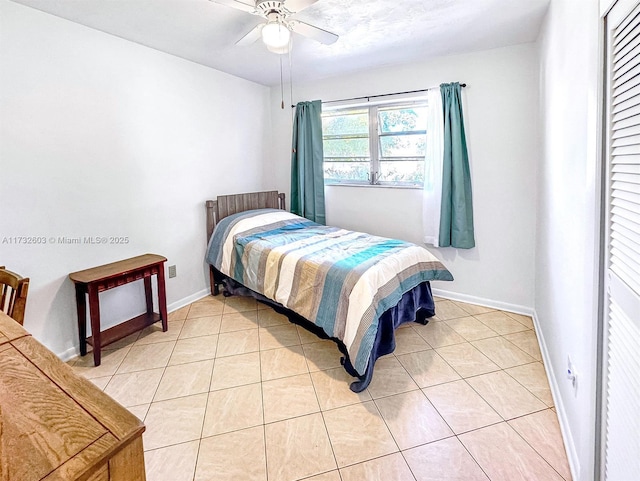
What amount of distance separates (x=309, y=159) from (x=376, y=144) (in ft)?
2.56

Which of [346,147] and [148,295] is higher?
[346,147]

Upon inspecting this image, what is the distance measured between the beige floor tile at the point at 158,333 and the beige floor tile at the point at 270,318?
0.69 metres

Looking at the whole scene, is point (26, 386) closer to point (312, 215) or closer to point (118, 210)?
point (118, 210)

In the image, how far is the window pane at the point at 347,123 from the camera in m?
3.78

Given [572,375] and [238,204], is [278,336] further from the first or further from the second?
Result: [572,375]

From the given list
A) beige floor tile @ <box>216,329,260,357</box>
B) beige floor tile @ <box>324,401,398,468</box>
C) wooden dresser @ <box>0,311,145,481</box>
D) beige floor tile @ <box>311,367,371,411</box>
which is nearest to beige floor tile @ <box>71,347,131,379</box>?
beige floor tile @ <box>216,329,260,357</box>

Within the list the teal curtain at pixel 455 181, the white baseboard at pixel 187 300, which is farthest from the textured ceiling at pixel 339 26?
the white baseboard at pixel 187 300

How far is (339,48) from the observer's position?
2943 millimetres

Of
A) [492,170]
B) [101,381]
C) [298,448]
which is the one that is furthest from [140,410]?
[492,170]

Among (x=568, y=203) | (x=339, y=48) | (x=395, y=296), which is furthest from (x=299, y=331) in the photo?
(x=339, y=48)

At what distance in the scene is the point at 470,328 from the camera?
286cm

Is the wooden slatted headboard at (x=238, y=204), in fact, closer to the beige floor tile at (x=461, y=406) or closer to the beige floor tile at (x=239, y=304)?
the beige floor tile at (x=239, y=304)

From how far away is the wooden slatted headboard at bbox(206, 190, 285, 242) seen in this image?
359 cm

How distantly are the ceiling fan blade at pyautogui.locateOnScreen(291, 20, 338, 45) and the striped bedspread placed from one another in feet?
4.83
